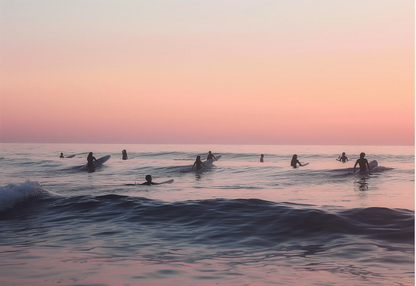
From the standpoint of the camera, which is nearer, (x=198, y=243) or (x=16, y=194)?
(x=198, y=243)

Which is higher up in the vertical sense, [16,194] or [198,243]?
[16,194]

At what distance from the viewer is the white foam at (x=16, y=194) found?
42.4 feet

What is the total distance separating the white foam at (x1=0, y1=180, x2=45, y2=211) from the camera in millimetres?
12916

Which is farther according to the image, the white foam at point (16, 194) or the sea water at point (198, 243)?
the white foam at point (16, 194)

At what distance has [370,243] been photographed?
25.4ft

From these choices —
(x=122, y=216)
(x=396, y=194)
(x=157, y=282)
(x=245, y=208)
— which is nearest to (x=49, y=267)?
(x=157, y=282)

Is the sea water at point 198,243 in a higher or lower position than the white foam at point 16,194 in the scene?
lower

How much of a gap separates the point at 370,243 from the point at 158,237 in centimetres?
455

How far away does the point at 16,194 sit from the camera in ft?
44.9

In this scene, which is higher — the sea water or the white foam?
the white foam

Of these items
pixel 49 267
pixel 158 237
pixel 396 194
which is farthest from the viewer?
pixel 396 194

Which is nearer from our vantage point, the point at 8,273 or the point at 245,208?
the point at 8,273

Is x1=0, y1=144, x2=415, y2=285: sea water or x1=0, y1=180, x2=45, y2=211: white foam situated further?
x1=0, y1=180, x2=45, y2=211: white foam

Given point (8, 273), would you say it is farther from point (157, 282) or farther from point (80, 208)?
point (80, 208)
